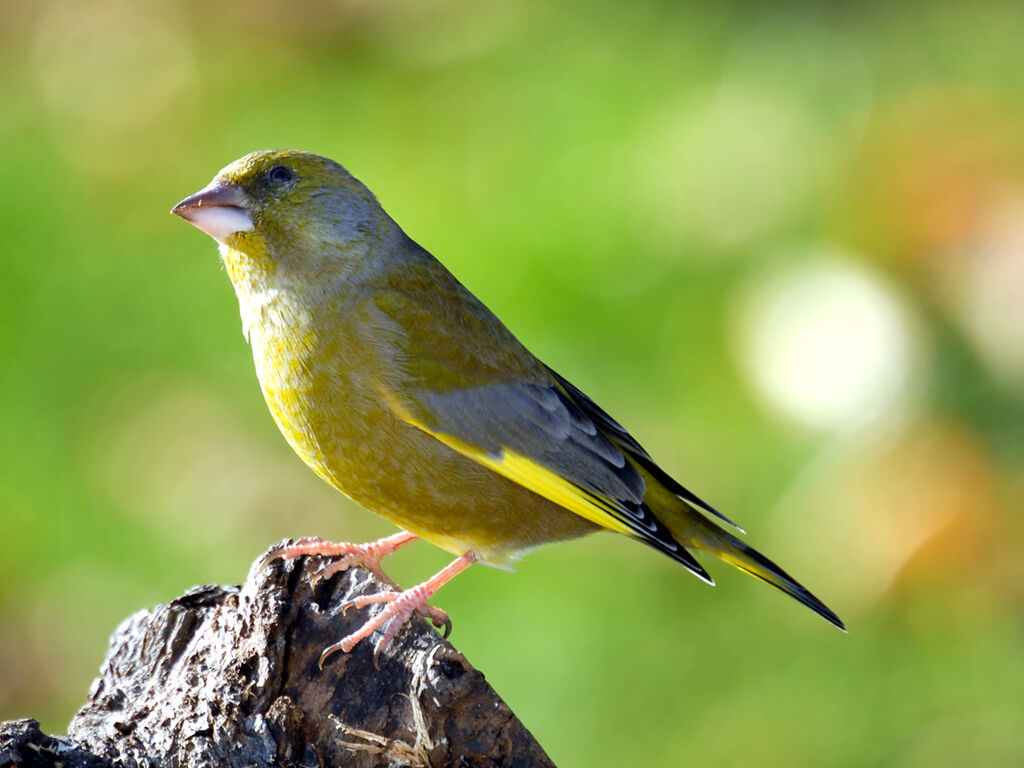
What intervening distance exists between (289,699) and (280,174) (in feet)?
4.87

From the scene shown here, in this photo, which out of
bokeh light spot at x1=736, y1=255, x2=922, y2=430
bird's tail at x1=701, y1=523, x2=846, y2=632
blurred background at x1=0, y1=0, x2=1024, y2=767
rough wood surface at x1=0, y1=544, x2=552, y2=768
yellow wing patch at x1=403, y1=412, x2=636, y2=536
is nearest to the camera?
rough wood surface at x1=0, y1=544, x2=552, y2=768

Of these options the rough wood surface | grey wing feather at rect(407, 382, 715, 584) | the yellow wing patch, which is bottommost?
the rough wood surface

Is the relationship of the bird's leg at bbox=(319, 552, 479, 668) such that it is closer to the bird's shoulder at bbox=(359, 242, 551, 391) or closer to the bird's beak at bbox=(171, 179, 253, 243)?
the bird's shoulder at bbox=(359, 242, 551, 391)

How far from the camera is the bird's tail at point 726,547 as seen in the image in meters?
3.96

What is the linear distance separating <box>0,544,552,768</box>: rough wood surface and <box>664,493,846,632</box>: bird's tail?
1156 mm

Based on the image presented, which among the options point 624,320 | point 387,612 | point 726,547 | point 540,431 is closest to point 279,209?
point 540,431

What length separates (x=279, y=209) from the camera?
3.74 m

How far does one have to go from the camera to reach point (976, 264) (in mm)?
6617

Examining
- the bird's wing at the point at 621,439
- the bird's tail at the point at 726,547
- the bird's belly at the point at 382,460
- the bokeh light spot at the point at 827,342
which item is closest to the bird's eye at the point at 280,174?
the bird's belly at the point at 382,460

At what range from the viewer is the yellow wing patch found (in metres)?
3.67

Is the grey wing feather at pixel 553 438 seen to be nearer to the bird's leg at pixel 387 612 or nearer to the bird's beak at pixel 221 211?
the bird's leg at pixel 387 612

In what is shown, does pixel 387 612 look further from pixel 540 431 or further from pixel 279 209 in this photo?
pixel 279 209

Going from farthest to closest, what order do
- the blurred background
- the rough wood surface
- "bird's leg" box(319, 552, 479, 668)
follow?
the blurred background, "bird's leg" box(319, 552, 479, 668), the rough wood surface

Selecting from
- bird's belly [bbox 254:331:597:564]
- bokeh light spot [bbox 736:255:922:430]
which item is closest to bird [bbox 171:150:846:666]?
bird's belly [bbox 254:331:597:564]
